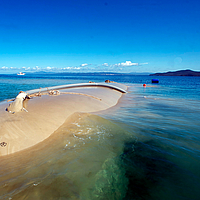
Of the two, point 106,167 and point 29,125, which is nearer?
point 106,167

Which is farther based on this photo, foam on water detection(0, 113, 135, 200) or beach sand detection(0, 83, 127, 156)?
beach sand detection(0, 83, 127, 156)

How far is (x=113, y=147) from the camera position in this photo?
3500 millimetres

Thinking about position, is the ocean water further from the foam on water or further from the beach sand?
the beach sand

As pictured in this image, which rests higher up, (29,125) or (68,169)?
(29,125)

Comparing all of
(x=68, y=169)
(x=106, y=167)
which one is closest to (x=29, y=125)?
(x=68, y=169)

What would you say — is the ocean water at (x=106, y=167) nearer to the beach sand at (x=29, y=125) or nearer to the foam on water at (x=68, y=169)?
the foam on water at (x=68, y=169)

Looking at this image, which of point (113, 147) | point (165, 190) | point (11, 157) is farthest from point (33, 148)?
point (165, 190)

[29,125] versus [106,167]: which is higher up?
[29,125]

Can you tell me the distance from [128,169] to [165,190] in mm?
716

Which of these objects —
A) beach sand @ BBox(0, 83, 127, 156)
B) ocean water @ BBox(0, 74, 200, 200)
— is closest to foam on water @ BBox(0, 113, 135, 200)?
ocean water @ BBox(0, 74, 200, 200)

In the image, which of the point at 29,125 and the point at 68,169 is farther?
the point at 29,125

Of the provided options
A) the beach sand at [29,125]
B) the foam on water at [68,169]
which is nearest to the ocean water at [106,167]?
the foam on water at [68,169]

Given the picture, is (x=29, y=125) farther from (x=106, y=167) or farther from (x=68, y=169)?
(x=106, y=167)

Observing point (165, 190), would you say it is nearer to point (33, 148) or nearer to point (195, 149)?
point (195, 149)
